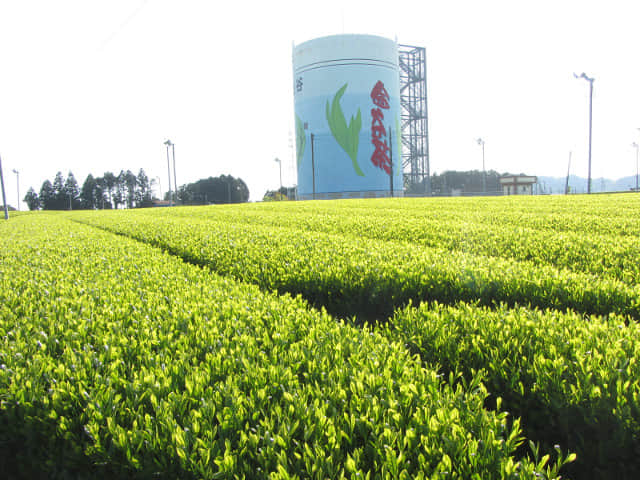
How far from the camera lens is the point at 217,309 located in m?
3.84

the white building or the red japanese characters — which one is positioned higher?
the red japanese characters

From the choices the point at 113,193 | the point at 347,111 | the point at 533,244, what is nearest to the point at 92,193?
the point at 113,193

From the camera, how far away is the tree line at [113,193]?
103 metres

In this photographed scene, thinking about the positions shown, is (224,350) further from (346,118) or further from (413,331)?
(346,118)

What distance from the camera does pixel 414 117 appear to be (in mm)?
69625

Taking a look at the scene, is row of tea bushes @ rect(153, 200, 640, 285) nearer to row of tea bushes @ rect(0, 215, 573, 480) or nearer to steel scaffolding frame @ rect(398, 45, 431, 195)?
row of tea bushes @ rect(0, 215, 573, 480)

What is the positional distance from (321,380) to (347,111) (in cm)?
5709

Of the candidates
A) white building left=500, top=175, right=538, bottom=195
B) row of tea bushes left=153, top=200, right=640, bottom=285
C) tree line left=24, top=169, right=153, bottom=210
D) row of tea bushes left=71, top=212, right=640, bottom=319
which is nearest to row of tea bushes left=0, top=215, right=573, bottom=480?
row of tea bushes left=71, top=212, right=640, bottom=319

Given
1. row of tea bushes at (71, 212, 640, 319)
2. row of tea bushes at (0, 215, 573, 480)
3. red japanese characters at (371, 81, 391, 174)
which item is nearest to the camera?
row of tea bushes at (0, 215, 573, 480)

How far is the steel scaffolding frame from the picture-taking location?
6888 cm

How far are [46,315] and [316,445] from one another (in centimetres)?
312

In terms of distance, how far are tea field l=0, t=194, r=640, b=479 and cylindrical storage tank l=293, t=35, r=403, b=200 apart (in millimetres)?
51867

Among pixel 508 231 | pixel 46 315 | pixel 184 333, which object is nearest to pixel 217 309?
pixel 184 333

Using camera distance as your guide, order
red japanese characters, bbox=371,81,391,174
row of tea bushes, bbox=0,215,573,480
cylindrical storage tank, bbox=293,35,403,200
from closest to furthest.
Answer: row of tea bushes, bbox=0,215,573,480
cylindrical storage tank, bbox=293,35,403,200
red japanese characters, bbox=371,81,391,174
